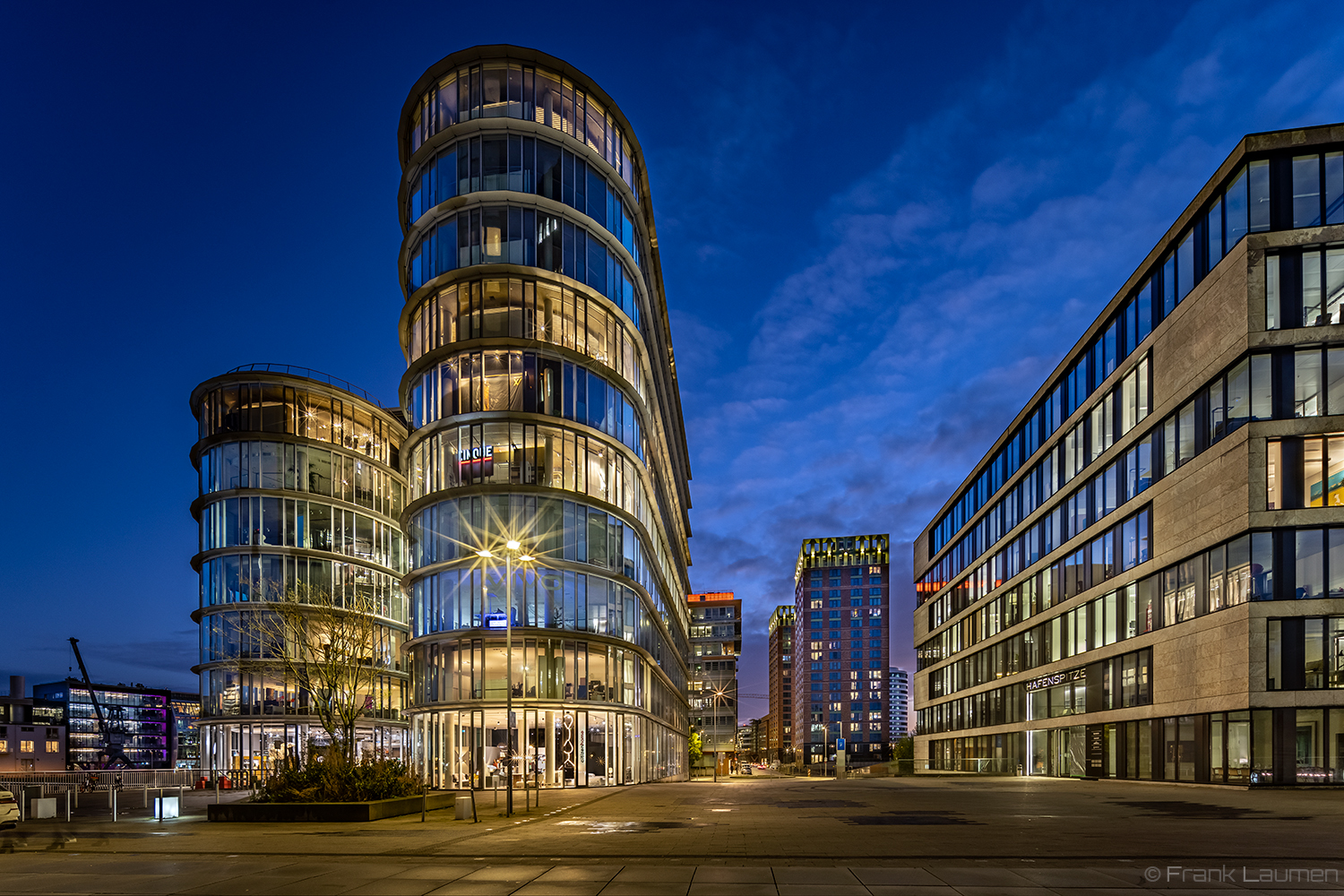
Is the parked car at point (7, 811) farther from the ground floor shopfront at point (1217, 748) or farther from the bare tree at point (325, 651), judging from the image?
the ground floor shopfront at point (1217, 748)

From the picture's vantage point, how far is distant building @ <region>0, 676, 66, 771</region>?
14800 centimetres

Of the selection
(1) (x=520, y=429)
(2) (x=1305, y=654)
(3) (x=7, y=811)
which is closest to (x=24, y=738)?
(1) (x=520, y=429)

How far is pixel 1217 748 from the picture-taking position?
4238 cm

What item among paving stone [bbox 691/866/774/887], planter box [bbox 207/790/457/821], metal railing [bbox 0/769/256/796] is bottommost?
metal railing [bbox 0/769/256/796]

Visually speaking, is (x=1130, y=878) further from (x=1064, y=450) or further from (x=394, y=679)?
(x=394, y=679)

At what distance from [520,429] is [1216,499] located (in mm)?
32975

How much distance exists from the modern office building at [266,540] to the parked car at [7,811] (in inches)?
1600

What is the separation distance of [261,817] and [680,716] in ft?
258

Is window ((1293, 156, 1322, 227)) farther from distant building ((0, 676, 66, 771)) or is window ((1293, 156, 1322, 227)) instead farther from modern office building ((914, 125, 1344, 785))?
distant building ((0, 676, 66, 771))

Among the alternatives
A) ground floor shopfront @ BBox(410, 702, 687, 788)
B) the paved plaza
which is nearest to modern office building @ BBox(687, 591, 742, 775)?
ground floor shopfront @ BBox(410, 702, 687, 788)

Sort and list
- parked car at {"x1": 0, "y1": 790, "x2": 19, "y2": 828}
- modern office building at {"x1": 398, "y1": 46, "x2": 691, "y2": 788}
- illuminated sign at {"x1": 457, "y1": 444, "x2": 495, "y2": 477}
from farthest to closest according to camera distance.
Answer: illuminated sign at {"x1": 457, "y1": 444, "x2": 495, "y2": 477}, modern office building at {"x1": 398, "y1": 46, "x2": 691, "y2": 788}, parked car at {"x1": 0, "y1": 790, "x2": 19, "y2": 828}

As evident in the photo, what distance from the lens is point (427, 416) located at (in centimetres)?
5059

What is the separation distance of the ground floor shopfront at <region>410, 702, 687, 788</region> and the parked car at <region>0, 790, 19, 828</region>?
19.8 meters

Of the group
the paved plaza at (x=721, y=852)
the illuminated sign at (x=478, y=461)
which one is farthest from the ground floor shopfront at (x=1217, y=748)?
the illuminated sign at (x=478, y=461)
